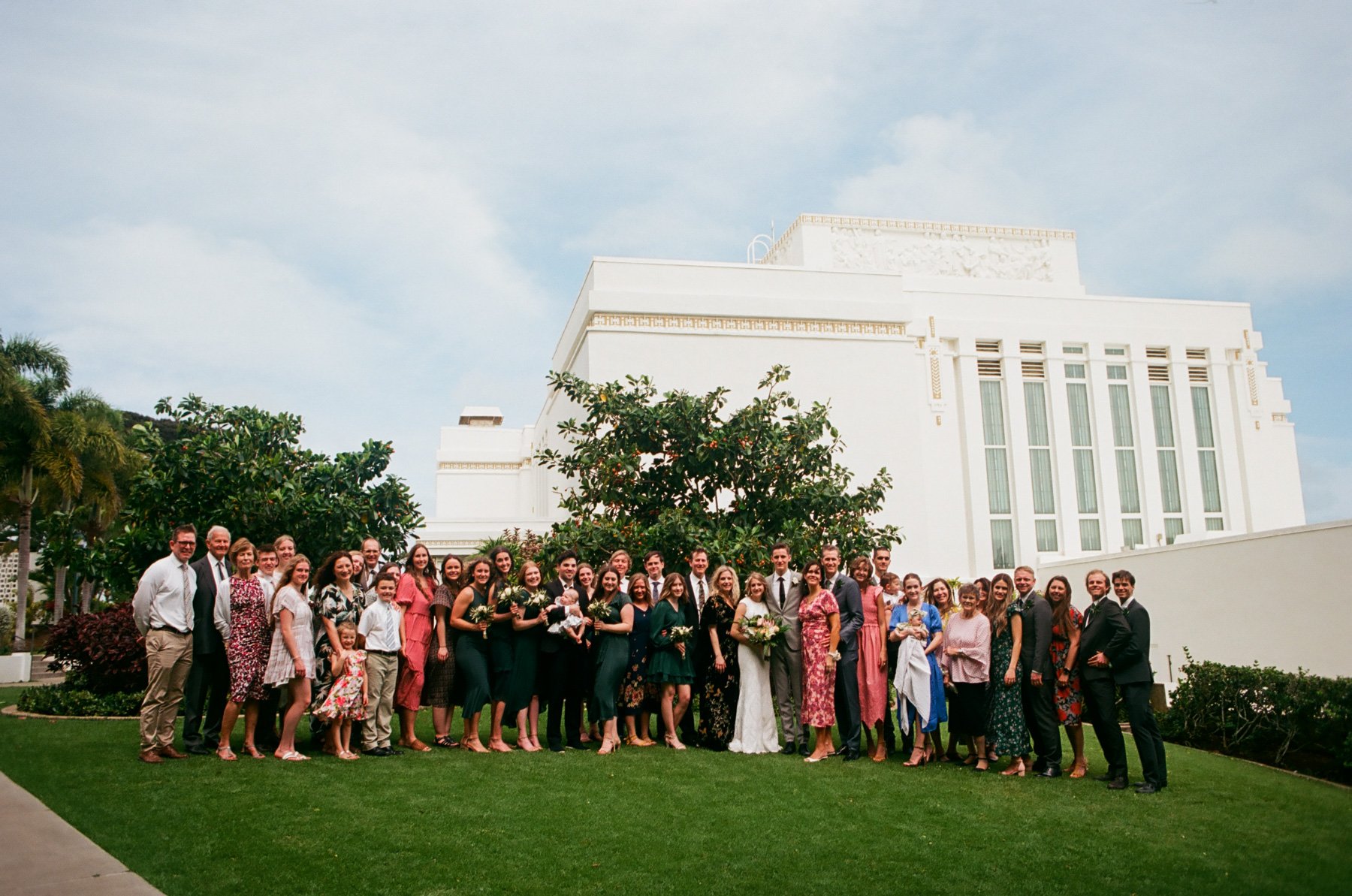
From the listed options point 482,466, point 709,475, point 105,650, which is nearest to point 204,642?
point 105,650

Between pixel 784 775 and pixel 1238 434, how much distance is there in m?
27.6

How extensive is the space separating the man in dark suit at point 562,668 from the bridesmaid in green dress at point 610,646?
0.21 metres

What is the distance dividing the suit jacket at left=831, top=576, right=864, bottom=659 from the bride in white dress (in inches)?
29.5

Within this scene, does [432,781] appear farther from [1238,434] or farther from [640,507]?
[1238,434]

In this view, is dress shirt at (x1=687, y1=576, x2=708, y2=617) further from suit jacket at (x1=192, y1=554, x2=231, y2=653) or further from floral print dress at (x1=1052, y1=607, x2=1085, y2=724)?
suit jacket at (x1=192, y1=554, x2=231, y2=653)

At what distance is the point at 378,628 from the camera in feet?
27.9

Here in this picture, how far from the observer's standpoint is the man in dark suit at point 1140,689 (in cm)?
747

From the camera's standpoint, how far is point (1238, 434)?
1184 inches

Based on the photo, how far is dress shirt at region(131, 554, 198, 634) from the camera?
303 inches

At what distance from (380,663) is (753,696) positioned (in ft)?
11.3

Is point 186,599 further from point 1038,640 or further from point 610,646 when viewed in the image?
point 1038,640

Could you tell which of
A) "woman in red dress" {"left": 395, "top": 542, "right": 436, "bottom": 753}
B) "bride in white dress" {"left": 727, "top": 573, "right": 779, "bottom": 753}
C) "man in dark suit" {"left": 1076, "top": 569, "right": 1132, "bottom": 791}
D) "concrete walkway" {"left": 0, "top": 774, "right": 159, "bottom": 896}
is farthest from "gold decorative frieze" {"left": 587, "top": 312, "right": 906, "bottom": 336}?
"concrete walkway" {"left": 0, "top": 774, "right": 159, "bottom": 896}

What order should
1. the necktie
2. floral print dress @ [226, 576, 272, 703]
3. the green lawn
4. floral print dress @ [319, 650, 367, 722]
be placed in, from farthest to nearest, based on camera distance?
1. floral print dress @ [319, 650, 367, 722]
2. floral print dress @ [226, 576, 272, 703]
3. the necktie
4. the green lawn

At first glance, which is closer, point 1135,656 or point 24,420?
point 1135,656
